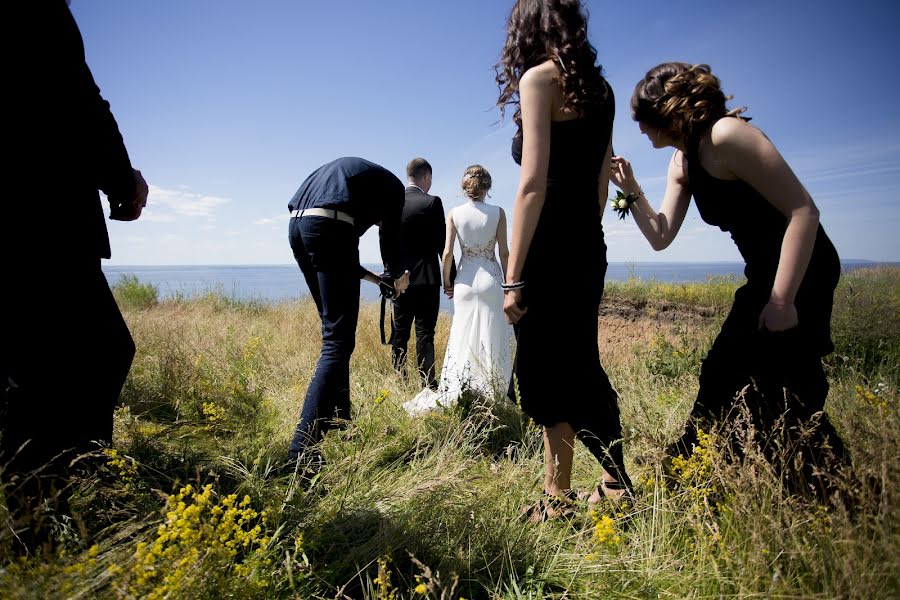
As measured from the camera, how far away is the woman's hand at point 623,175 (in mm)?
2094

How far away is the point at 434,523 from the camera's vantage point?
1.71 meters

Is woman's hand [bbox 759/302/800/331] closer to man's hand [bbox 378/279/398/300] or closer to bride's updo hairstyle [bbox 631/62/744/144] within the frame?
bride's updo hairstyle [bbox 631/62/744/144]

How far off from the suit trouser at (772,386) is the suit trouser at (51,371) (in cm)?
219

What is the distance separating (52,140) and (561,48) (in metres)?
1.77

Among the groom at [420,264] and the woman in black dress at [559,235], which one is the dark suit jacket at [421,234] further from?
the woman in black dress at [559,235]

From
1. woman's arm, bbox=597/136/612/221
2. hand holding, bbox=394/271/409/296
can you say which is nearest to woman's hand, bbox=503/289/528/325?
woman's arm, bbox=597/136/612/221

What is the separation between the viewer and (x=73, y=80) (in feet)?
4.58

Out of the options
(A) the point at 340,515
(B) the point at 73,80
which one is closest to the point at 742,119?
(A) the point at 340,515

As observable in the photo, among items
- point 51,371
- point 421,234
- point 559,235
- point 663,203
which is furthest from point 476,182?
point 51,371

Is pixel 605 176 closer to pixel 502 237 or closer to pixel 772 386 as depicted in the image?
pixel 772 386

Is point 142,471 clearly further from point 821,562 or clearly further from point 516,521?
point 821,562

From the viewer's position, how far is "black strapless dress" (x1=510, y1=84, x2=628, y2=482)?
1859 mm

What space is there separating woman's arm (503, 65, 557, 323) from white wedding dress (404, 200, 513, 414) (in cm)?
254

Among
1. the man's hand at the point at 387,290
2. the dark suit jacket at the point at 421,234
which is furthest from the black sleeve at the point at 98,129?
the dark suit jacket at the point at 421,234
